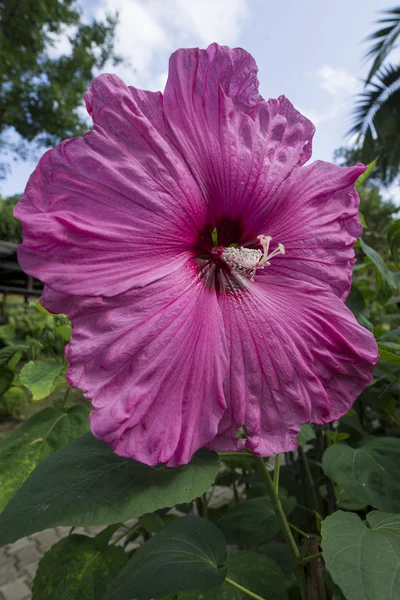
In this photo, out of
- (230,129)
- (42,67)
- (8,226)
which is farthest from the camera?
(8,226)

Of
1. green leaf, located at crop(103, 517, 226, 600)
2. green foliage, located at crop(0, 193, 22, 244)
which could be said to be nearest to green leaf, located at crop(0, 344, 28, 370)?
green leaf, located at crop(103, 517, 226, 600)

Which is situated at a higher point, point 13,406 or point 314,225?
point 314,225

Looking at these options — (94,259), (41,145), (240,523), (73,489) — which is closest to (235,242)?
(94,259)

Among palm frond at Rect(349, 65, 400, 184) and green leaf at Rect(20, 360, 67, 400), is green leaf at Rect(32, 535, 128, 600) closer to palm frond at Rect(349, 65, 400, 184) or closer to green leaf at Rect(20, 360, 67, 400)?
green leaf at Rect(20, 360, 67, 400)

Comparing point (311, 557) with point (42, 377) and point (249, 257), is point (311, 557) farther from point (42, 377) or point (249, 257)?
point (42, 377)

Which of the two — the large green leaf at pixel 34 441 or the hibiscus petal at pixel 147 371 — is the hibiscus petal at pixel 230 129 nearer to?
the hibiscus petal at pixel 147 371

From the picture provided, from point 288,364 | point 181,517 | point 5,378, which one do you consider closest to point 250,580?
point 181,517
